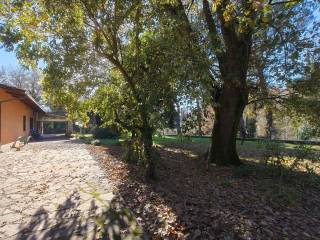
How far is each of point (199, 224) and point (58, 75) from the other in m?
5.42

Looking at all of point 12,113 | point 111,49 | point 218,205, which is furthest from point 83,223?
point 12,113

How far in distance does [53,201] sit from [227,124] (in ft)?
19.8

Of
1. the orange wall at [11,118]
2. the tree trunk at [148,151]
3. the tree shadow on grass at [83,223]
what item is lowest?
the tree shadow on grass at [83,223]

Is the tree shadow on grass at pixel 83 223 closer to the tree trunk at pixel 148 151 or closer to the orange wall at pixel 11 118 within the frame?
the tree trunk at pixel 148 151

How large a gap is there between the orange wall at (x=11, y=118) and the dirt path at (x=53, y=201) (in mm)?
8535

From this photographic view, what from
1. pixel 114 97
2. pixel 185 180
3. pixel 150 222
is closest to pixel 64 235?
pixel 150 222

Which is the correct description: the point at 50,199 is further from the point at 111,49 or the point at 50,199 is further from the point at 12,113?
the point at 12,113

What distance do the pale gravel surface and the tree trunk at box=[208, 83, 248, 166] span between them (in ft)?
12.6

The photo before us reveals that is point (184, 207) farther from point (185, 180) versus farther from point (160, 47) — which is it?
point (160, 47)

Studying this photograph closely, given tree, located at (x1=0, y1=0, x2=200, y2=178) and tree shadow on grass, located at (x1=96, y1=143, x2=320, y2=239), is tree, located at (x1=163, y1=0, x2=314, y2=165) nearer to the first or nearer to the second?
tree, located at (x1=0, y1=0, x2=200, y2=178)

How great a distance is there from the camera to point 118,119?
947 centimetres

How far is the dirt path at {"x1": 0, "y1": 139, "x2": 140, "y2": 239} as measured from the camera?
15.7 ft

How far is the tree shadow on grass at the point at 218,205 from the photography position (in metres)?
5.02

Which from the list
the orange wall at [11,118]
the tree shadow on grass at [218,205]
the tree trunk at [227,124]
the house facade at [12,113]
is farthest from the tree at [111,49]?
the orange wall at [11,118]
